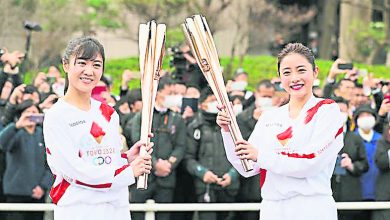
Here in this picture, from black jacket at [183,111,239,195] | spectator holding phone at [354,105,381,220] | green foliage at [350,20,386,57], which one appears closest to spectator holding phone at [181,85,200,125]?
black jacket at [183,111,239,195]

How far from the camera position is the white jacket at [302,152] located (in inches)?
208

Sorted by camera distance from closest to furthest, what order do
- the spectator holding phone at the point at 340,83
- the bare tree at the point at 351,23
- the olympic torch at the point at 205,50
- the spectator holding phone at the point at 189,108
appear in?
1. the olympic torch at the point at 205,50
2. the spectator holding phone at the point at 189,108
3. the spectator holding phone at the point at 340,83
4. the bare tree at the point at 351,23

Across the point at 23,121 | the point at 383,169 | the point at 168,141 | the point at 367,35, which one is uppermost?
the point at 367,35

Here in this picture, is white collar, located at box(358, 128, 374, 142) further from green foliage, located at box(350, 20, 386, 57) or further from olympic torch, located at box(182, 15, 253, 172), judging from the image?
green foliage, located at box(350, 20, 386, 57)

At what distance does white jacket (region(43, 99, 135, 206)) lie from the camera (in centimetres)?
512

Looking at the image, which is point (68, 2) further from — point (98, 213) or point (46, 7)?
point (98, 213)

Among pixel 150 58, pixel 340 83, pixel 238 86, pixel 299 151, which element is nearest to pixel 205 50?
pixel 150 58

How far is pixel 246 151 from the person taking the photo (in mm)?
5320

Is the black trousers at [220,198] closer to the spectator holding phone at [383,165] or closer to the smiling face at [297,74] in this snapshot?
the spectator holding phone at [383,165]

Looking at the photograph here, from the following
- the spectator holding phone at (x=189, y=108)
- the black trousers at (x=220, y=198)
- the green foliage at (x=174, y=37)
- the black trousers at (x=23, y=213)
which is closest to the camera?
the black trousers at (x=23, y=213)

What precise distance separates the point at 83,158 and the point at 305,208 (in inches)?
46.5

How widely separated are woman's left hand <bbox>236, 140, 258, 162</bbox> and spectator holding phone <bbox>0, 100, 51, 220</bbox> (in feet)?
10.6

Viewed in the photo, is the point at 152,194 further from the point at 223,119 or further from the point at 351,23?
the point at 351,23

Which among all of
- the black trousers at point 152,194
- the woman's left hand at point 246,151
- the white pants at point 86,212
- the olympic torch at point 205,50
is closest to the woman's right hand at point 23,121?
the black trousers at point 152,194
